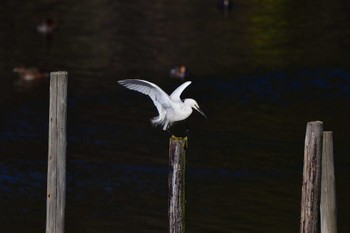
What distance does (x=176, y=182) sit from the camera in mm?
11445

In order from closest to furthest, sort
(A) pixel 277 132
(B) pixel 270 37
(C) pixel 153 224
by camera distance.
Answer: (C) pixel 153 224 → (A) pixel 277 132 → (B) pixel 270 37

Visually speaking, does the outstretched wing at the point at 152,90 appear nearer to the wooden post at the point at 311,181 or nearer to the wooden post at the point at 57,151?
the wooden post at the point at 57,151

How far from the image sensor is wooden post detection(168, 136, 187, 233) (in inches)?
446

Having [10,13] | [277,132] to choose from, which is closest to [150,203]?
[277,132]

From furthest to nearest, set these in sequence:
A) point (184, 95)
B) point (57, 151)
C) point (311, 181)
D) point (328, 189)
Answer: point (184, 95)
point (328, 189)
point (311, 181)
point (57, 151)

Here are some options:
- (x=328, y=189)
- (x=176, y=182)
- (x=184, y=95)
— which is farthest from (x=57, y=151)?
(x=184, y=95)

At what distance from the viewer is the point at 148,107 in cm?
2442

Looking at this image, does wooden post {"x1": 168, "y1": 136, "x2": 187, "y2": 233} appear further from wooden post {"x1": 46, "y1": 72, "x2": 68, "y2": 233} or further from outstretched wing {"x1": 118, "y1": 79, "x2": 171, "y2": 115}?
outstretched wing {"x1": 118, "y1": 79, "x2": 171, "y2": 115}

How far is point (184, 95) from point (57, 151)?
45.7 feet

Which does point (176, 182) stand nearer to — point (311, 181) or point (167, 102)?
point (311, 181)

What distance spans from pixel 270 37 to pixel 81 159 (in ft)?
39.3

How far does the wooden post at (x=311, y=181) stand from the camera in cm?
1155

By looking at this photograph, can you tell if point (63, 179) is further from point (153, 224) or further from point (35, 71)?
point (35, 71)

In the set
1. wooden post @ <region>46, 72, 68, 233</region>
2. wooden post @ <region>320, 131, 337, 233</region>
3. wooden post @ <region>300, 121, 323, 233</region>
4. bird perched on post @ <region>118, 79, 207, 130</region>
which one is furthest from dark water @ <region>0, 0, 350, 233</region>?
wooden post @ <region>46, 72, 68, 233</region>
